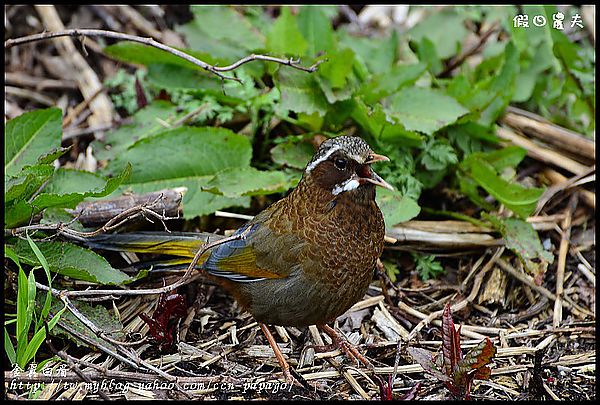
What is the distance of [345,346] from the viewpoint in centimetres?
461

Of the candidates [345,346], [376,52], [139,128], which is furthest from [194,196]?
[376,52]

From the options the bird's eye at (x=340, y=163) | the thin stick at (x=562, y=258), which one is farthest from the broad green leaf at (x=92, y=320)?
the thin stick at (x=562, y=258)

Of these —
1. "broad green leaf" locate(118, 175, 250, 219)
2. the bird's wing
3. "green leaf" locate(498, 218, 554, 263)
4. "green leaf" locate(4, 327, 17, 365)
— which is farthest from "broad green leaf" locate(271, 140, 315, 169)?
"green leaf" locate(4, 327, 17, 365)

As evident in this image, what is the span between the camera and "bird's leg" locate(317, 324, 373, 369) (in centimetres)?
454

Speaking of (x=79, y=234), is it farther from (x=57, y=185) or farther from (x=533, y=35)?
(x=533, y=35)

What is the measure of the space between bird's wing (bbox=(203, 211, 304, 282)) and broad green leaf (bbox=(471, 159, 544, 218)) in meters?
1.83

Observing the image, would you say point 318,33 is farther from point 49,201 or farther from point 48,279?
point 48,279

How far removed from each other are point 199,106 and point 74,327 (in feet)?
7.77

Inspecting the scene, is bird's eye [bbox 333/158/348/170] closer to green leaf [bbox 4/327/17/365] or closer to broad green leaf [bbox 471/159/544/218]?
broad green leaf [bbox 471/159/544/218]

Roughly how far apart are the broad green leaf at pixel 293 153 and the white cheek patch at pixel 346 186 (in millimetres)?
1295

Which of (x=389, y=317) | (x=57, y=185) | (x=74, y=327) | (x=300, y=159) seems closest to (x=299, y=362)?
(x=389, y=317)

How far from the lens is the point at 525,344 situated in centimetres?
487

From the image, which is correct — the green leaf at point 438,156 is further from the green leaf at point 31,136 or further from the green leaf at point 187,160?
the green leaf at point 31,136

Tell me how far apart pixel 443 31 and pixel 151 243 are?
13.2ft
